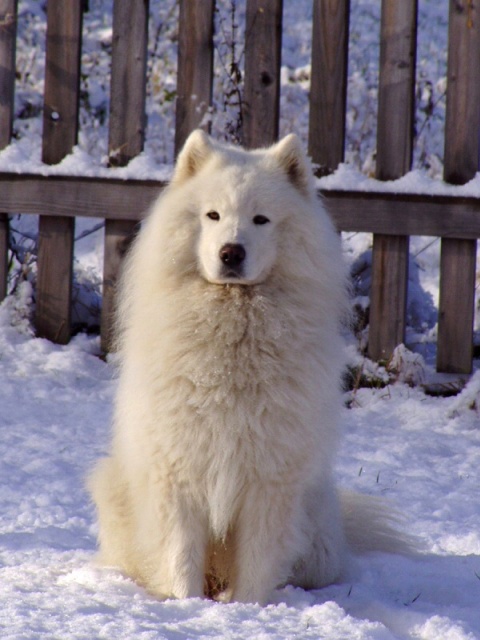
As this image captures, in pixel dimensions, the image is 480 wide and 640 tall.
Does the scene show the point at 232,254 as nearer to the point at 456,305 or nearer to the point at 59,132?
the point at 456,305

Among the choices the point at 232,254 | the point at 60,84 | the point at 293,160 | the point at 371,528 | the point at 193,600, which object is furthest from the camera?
the point at 60,84

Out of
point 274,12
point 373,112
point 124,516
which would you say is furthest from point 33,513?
point 373,112

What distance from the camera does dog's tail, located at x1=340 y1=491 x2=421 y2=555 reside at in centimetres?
346

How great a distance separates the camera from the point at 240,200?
293 cm

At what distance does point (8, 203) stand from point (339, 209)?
6.47 ft

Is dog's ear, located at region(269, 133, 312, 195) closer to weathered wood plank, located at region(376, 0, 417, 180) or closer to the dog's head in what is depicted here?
the dog's head

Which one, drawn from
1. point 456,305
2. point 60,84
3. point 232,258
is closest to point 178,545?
point 232,258

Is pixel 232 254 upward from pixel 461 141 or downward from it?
downward

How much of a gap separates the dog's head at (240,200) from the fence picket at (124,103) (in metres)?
2.16

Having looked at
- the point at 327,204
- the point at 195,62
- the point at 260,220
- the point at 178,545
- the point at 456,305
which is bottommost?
the point at 178,545

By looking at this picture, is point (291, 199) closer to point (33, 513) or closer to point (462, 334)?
point (33, 513)

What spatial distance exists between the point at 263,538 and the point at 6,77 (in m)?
3.71

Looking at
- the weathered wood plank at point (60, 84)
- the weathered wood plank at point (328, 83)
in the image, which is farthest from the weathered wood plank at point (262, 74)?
the weathered wood plank at point (60, 84)

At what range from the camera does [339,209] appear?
5121 millimetres
